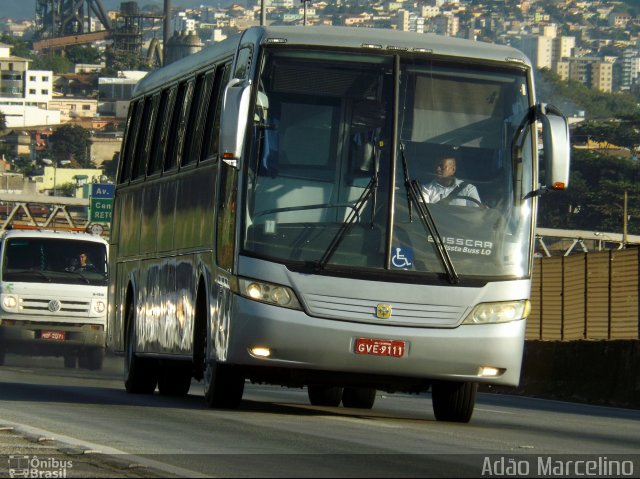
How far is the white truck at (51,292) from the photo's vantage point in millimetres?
31906

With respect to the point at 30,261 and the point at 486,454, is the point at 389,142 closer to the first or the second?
the point at 486,454

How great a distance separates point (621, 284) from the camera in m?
27.2

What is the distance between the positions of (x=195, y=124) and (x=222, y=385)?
2.87 m

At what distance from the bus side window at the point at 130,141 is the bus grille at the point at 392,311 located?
6962 millimetres

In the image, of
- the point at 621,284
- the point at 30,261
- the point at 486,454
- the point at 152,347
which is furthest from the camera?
the point at 30,261

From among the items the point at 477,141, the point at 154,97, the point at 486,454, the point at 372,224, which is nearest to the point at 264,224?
the point at 372,224

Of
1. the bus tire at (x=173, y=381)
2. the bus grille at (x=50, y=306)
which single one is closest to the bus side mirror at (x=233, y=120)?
the bus tire at (x=173, y=381)

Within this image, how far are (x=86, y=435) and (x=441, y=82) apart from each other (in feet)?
15.1

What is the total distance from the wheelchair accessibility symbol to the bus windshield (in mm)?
12

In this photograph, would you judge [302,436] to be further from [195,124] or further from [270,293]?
[195,124]

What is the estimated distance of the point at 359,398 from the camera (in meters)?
20.7

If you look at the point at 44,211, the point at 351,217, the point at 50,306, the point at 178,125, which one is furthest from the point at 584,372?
the point at 44,211

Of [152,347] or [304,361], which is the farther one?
[152,347]

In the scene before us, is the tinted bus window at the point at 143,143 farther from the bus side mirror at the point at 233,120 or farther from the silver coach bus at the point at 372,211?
the bus side mirror at the point at 233,120
